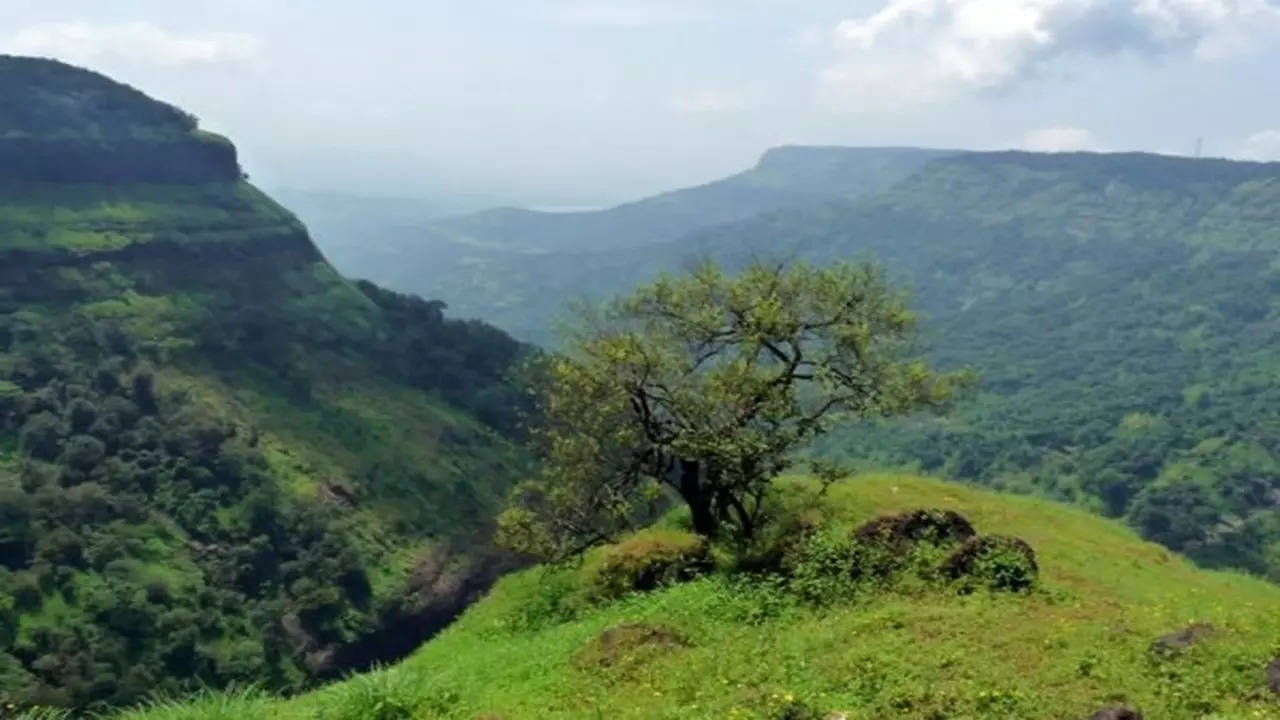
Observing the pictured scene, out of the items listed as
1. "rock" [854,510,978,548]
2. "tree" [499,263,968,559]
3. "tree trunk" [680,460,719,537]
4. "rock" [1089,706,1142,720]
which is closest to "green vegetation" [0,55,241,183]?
"tree" [499,263,968,559]

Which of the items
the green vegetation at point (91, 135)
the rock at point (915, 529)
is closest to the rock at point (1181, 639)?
the rock at point (915, 529)

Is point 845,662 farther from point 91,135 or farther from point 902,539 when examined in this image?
point 91,135

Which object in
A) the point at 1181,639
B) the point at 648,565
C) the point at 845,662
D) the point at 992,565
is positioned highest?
the point at 1181,639

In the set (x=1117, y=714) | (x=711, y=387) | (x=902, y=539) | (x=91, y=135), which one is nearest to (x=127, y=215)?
(x=91, y=135)

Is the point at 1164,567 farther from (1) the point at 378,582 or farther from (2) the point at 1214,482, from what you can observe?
(2) the point at 1214,482

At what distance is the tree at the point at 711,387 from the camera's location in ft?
104

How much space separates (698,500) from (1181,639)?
16.4 meters

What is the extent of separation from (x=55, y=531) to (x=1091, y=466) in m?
159

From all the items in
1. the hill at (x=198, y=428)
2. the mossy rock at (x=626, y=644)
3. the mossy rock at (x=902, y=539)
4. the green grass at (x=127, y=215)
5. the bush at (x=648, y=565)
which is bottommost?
the hill at (x=198, y=428)

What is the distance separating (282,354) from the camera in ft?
461

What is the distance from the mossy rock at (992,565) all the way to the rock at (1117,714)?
30.0 ft

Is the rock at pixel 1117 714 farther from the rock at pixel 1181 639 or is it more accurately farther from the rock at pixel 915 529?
the rock at pixel 915 529

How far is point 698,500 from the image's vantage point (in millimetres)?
33719

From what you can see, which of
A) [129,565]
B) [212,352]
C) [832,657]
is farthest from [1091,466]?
[832,657]
